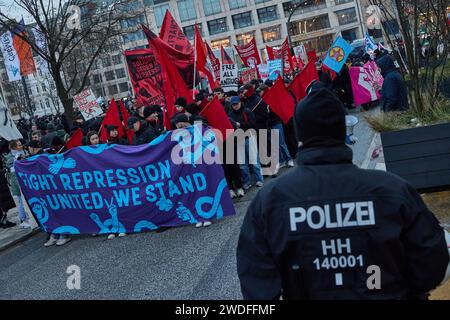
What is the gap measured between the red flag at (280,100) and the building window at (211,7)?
75.4 meters

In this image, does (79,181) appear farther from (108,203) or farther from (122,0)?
(122,0)

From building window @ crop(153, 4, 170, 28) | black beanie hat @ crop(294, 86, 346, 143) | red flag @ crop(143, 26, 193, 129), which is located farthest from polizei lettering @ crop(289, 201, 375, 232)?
building window @ crop(153, 4, 170, 28)

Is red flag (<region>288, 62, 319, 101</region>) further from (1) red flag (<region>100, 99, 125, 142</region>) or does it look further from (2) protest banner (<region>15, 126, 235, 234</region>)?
(2) protest banner (<region>15, 126, 235, 234</region>)

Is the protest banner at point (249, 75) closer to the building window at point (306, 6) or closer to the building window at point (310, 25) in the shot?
the building window at point (306, 6)

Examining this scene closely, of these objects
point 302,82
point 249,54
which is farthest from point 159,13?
point 302,82

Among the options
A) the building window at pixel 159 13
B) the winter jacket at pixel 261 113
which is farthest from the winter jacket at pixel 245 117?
the building window at pixel 159 13

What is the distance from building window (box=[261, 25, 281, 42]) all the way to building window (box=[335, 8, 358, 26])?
9.79 meters

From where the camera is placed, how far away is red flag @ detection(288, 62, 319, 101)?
11016mm

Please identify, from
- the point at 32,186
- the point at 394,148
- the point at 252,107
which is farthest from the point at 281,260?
the point at 252,107

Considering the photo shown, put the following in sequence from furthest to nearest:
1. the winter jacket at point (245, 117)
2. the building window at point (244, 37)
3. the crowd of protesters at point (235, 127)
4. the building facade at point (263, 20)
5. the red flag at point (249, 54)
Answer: the building window at point (244, 37) < the building facade at point (263, 20) < the red flag at point (249, 54) < the winter jacket at point (245, 117) < the crowd of protesters at point (235, 127)

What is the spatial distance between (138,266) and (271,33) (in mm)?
79015

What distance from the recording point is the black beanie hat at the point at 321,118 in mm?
2129

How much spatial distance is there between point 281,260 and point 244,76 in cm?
1734

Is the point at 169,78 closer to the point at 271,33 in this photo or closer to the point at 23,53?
the point at 23,53
